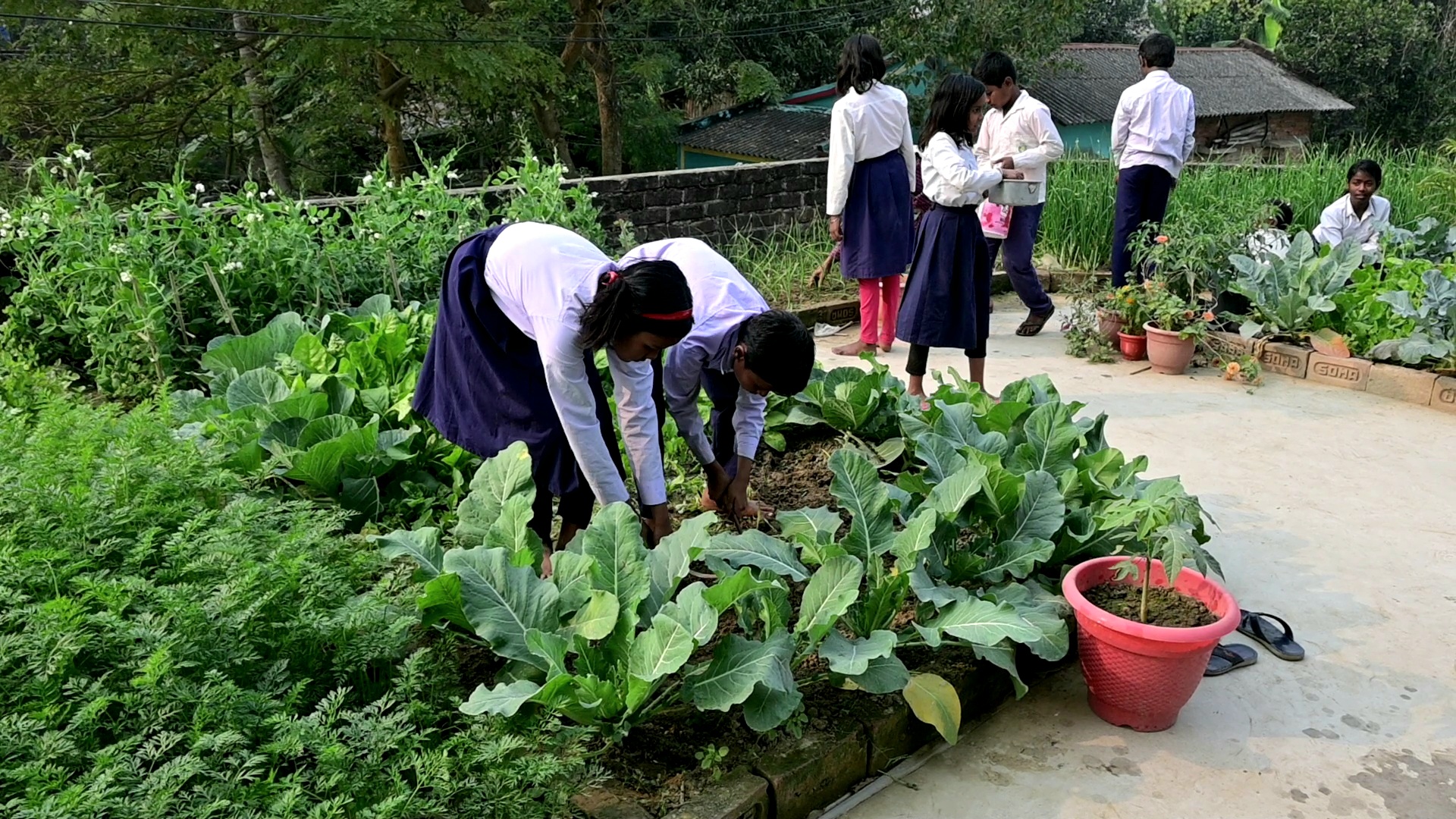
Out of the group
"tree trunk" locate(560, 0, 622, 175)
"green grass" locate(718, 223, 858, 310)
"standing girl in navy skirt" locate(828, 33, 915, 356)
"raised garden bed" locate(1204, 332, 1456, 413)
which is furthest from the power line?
"raised garden bed" locate(1204, 332, 1456, 413)

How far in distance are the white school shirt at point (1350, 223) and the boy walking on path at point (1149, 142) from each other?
1.26 m

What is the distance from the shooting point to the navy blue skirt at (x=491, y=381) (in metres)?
2.88

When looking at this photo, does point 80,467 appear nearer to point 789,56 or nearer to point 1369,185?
point 1369,185

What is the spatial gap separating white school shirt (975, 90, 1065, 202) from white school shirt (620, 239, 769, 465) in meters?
3.16

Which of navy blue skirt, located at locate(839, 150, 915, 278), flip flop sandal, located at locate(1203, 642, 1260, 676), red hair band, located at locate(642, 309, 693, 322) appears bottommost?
flip flop sandal, located at locate(1203, 642, 1260, 676)

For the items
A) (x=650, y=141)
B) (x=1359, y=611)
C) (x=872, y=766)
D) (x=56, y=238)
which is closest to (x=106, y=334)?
(x=56, y=238)

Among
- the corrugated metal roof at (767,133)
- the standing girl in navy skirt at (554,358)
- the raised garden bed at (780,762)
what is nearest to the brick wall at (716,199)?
the standing girl in navy skirt at (554,358)

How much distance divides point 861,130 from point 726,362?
10.2 feet

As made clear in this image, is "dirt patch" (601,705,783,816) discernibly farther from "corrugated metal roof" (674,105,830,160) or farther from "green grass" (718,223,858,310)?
"corrugated metal roof" (674,105,830,160)

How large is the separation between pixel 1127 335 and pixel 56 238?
5.70m

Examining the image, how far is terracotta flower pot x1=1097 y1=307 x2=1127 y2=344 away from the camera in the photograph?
6.30 meters

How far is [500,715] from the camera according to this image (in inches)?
87.6

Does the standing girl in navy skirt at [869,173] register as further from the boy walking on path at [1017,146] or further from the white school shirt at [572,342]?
the white school shirt at [572,342]

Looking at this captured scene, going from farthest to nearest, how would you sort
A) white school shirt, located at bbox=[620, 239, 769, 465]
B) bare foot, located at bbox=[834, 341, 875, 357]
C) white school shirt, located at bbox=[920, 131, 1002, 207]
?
bare foot, located at bbox=[834, 341, 875, 357] < white school shirt, located at bbox=[920, 131, 1002, 207] < white school shirt, located at bbox=[620, 239, 769, 465]
